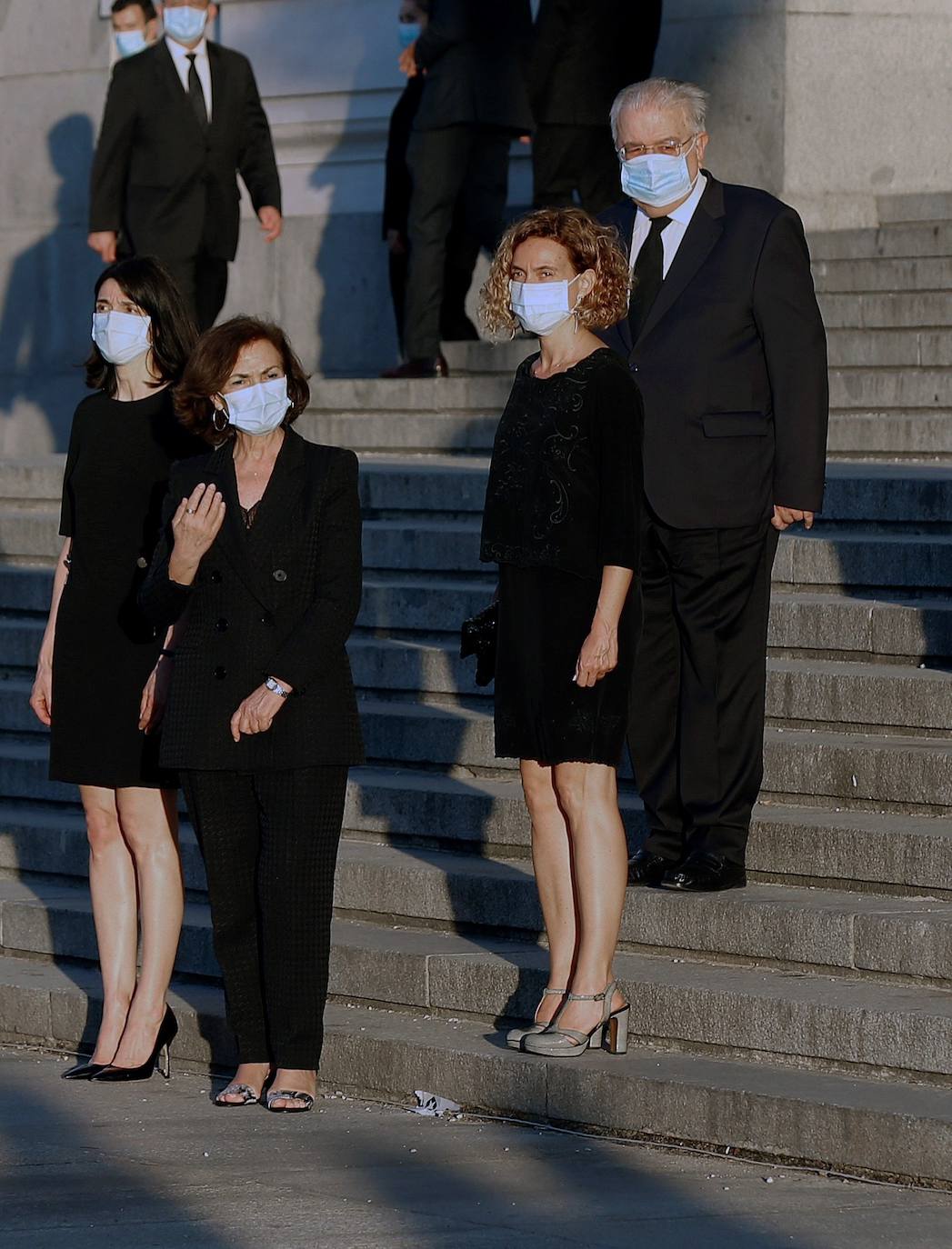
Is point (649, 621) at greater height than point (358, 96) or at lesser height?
lesser

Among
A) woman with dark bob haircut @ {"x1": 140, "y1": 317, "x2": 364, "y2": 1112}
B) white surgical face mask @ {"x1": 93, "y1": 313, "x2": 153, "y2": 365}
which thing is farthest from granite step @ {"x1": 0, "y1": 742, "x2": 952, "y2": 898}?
white surgical face mask @ {"x1": 93, "y1": 313, "x2": 153, "y2": 365}

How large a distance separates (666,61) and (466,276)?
1439mm

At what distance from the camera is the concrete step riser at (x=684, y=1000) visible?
5445 millimetres

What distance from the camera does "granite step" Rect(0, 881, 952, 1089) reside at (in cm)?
546

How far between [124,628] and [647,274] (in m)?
1.58

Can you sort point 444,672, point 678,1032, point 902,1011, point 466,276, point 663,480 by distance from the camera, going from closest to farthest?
point 902,1011
point 678,1032
point 663,480
point 444,672
point 466,276

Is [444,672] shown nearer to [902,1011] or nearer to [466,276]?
[902,1011]

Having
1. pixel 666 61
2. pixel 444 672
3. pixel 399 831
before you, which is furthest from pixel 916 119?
pixel 399 831

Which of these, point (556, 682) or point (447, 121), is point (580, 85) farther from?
point (556, 682)

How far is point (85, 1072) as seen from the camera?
20.7ft

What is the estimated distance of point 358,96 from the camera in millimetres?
13445

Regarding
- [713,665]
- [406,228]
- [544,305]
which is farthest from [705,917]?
[406,228]

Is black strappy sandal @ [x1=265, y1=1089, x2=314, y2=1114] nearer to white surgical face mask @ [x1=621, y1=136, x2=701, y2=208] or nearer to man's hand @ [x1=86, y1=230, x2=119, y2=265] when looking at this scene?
white surgical face mask @ [x1=621, y1=136, x2=701, y2=208]

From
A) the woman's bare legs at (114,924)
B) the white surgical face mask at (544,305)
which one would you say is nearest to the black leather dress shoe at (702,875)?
the woman's bare legs at (114,924)
